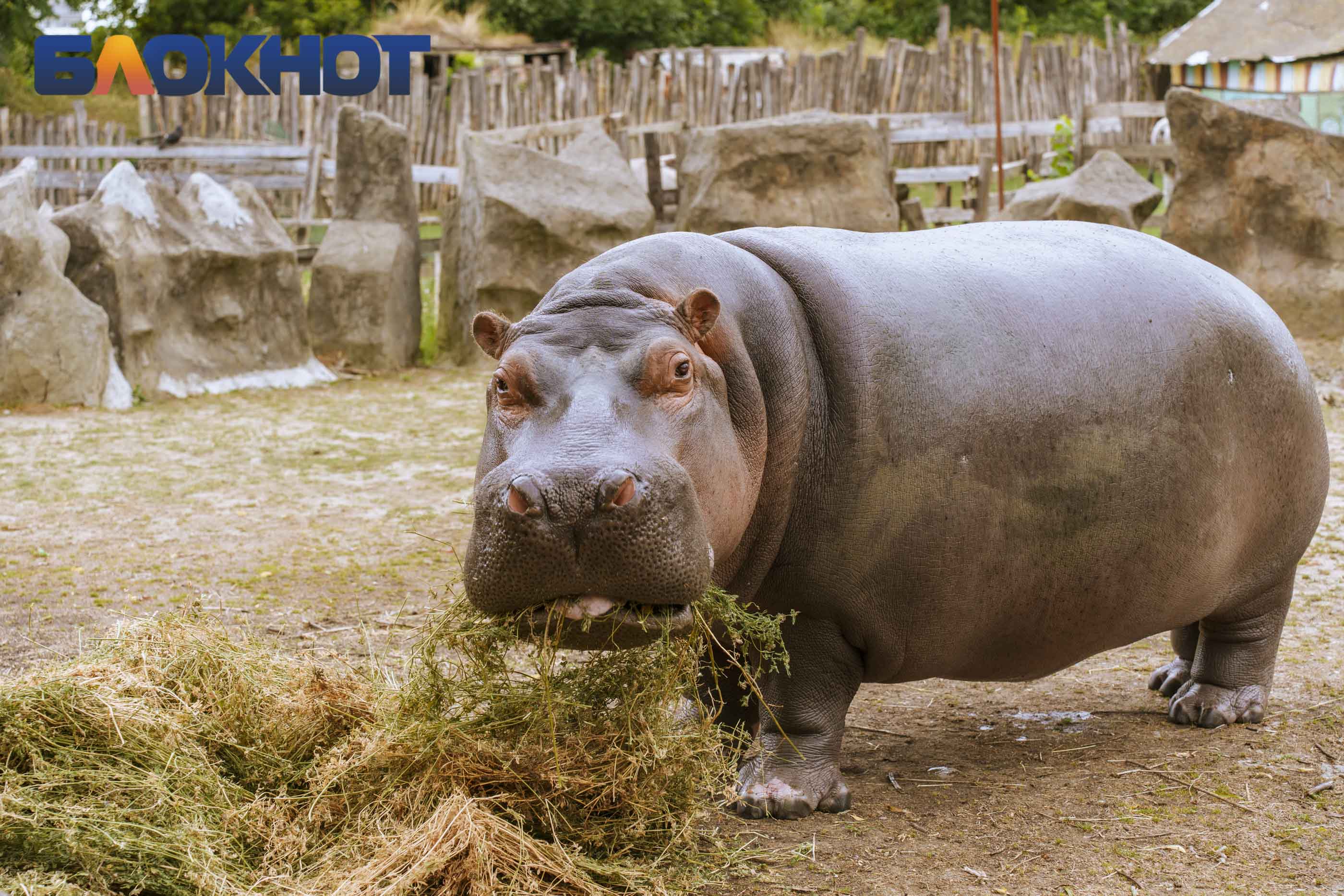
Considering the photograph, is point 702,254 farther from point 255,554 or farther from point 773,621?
point 255,554

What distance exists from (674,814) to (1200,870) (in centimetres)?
112

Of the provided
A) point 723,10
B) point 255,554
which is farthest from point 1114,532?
point 723,10

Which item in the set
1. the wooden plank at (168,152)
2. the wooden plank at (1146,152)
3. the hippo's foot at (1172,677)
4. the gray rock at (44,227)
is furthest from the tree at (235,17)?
the hippo's foot at (1172,677)

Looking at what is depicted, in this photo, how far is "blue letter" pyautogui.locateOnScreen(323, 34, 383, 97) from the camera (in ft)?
46.4

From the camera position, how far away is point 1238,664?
404cm

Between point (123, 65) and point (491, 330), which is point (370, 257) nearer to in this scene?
point (491, 330)

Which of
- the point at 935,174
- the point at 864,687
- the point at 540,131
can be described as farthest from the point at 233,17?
the point at 864,687

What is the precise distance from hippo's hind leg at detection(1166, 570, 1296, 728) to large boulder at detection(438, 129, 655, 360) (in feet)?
22.4

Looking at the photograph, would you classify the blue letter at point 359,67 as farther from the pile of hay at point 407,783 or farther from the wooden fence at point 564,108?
the pile of hay at point 407,783

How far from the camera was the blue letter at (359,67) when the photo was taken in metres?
14.1

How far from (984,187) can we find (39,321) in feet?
29.5

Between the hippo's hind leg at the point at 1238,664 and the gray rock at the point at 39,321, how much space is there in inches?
288

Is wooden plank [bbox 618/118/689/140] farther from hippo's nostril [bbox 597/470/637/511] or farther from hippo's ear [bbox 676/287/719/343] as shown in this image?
hippo's nostril [bbox 597/470/637/511]

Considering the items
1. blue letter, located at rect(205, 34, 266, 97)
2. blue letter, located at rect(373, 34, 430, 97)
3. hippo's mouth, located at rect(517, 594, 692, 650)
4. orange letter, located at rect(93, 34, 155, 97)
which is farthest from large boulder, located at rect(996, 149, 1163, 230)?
orange letter, located at rect(93, 34, 155, 97)
